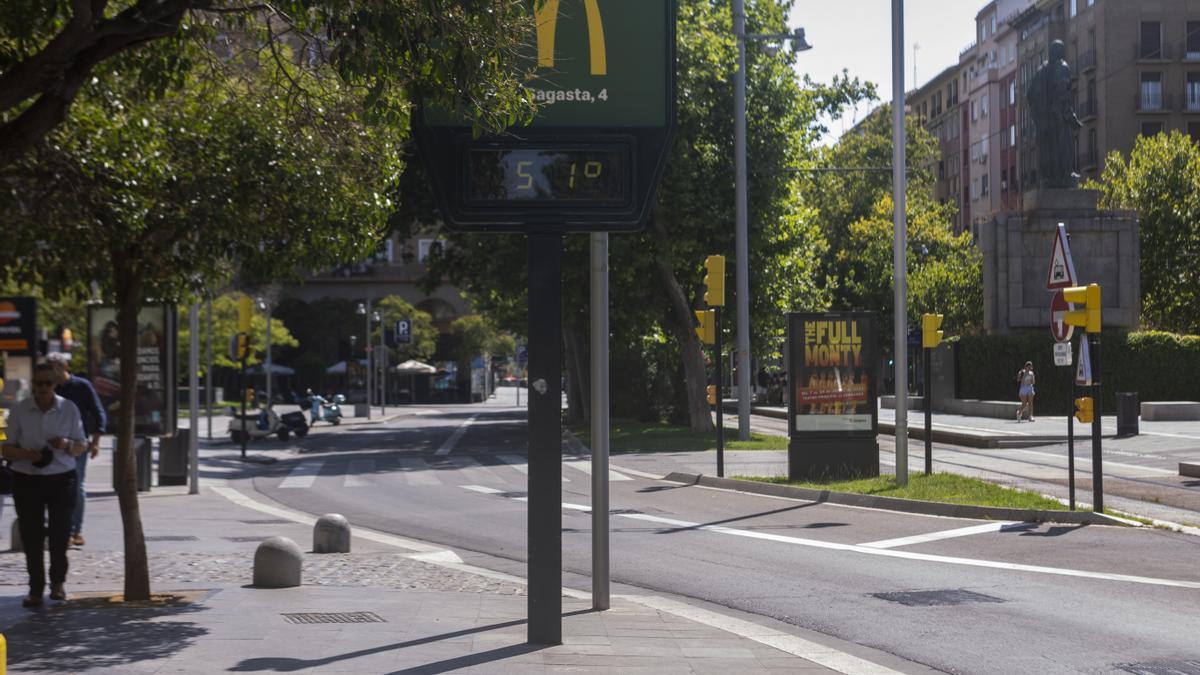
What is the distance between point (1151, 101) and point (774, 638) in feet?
240

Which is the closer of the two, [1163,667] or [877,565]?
[1163,667]

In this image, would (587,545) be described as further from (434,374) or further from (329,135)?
(434,374)

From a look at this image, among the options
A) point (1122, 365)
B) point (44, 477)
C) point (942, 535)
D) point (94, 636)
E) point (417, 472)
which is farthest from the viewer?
point (1122, 365)

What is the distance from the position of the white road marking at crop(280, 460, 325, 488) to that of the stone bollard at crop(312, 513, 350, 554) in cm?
1022

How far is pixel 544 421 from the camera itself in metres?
7.61

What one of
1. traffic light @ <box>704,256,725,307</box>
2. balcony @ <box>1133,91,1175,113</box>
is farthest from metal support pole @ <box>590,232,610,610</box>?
balcony @ <box>1133,91,1175,113</box>

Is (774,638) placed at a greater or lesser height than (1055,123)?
lesser

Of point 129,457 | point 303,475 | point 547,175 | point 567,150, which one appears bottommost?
point 303,475

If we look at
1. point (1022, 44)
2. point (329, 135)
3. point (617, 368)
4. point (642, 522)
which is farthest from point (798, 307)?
point (1022, 44)

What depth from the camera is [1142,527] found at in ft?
49.9

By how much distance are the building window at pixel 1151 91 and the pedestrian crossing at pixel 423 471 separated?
55.7 metres

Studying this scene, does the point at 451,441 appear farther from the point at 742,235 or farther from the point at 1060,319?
the point at 1060,319

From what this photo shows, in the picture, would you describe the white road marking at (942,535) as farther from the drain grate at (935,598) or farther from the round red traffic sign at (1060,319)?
the drain grate at (935,598)

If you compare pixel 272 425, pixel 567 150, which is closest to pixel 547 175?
pixel 567 150
